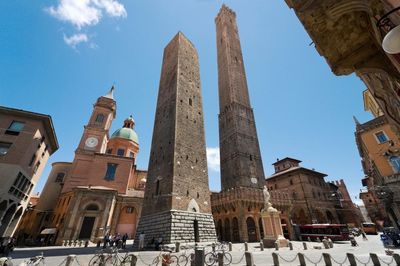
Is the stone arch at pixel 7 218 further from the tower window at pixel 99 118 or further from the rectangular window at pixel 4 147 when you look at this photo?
the tower window at pixel 99 118

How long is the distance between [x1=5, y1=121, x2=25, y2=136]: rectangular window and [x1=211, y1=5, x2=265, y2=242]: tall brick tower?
79.9 feet

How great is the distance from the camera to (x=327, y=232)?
2238 cm

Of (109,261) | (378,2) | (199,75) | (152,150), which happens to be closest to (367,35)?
(378,2)

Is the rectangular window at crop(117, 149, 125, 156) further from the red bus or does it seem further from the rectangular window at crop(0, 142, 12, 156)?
the red bus

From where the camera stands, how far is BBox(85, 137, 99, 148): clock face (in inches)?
1235

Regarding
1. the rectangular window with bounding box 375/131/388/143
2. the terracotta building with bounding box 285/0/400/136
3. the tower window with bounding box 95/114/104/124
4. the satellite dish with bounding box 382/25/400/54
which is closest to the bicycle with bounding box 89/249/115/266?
the satellite dish with bounding box 382/25/400/54

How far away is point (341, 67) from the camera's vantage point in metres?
4.90

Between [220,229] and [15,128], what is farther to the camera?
[220,229]

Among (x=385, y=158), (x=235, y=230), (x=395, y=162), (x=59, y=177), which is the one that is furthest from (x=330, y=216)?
(x=59, y=177)

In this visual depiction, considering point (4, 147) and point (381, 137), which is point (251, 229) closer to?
point (381, 137)

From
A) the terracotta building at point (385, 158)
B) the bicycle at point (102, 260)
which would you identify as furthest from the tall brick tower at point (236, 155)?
the bicycle at point (102, 260)

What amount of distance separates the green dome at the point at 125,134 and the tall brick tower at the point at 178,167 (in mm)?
14837

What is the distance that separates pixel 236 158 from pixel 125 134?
21850 millimetres

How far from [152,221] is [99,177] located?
→ 15.6 meters
